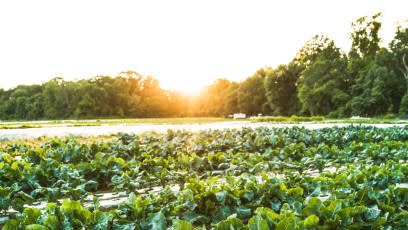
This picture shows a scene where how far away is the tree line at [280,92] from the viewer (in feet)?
137

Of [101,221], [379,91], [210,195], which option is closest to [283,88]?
[379,91]

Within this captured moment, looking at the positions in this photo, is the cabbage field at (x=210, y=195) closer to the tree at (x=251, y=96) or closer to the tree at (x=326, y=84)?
the tree at (x=326, y=84)

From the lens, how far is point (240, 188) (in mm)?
3125

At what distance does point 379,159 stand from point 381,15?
4842cm

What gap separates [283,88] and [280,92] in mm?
985

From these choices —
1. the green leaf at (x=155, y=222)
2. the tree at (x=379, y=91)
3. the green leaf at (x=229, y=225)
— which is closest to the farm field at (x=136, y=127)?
the green leaf at (x=155, y=222)

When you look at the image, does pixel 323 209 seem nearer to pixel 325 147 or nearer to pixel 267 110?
pixel 325 147

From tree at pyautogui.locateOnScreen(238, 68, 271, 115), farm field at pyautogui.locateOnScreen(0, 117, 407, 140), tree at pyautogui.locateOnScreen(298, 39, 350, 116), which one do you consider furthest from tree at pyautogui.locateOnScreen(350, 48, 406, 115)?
tree at pyautogui.locateOnScreen(238, 68, 271, 115)

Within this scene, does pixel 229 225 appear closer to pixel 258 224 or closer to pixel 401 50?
pixel 258 224

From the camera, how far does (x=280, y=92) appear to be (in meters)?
59.2

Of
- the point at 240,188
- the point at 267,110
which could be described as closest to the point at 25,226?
the point at 240,188

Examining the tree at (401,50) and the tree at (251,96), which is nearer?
the tree at (401,50)

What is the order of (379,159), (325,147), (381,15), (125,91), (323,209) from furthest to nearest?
(125,91)
(381,15)
(325,147)
(379,159)
(323,209)

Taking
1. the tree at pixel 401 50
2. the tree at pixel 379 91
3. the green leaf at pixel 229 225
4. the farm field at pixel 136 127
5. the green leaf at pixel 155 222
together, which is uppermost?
the tree at pixel 401 50
